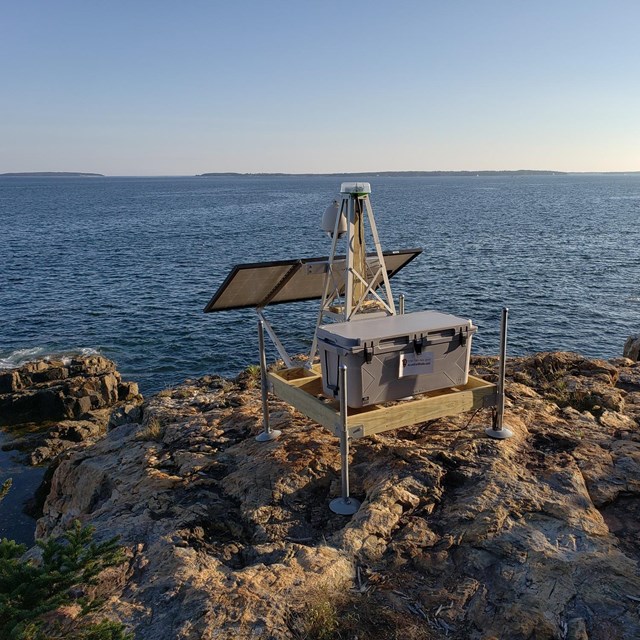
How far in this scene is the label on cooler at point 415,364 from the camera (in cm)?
751

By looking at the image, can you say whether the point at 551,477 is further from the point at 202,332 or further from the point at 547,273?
the point at 547,273

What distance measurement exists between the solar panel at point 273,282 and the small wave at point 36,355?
1879cm

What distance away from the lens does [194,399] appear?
A: 1222 centimetres

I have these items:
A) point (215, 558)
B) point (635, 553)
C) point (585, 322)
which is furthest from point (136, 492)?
point (585, 322)

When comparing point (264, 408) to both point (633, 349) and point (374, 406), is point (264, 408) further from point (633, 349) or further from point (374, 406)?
point (633, 349)

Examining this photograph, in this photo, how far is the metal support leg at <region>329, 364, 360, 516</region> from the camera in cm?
690

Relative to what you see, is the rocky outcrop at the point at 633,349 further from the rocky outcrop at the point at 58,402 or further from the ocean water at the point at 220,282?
the rocky outcrop at the point at 58,402

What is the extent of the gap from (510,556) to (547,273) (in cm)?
3908

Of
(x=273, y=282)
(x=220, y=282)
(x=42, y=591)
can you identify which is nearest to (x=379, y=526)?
(x=42, y=591)

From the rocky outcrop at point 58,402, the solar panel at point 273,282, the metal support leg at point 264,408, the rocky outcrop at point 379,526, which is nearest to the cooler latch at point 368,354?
the rocky outcrop at point 379,526

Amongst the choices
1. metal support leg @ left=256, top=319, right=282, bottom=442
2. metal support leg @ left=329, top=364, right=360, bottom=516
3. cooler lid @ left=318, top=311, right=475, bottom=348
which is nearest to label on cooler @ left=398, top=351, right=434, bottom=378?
cooler lid @ left=318, top=311, right=475, bottom=348

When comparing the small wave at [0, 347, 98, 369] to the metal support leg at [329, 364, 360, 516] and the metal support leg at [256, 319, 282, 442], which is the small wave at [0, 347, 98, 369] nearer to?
the metal support leg at [256, 319, 282, 442]

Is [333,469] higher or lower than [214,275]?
higher

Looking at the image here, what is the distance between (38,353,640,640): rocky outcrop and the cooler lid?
184 centimetres
